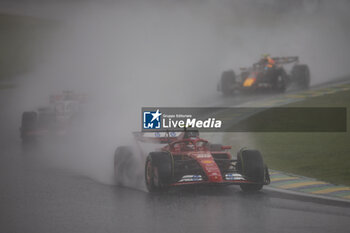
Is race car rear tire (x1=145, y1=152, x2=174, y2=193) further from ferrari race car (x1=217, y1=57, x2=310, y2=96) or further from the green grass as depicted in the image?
ferrari race car (x1=217, y1=57, x2=310, y2=96)

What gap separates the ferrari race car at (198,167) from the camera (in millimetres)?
10586

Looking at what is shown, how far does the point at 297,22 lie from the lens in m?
39.2

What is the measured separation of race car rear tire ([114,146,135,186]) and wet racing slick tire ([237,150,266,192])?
8.13 ft

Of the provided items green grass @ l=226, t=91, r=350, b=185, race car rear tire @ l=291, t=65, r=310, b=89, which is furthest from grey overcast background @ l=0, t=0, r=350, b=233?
race car rear tire @ l=291, t=65, r=310, b=89

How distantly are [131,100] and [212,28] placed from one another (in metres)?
14.6

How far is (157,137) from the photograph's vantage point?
1293 cm

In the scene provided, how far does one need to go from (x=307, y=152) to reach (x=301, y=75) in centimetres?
1279

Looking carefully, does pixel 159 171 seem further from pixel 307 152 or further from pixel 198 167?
pixel 307 152

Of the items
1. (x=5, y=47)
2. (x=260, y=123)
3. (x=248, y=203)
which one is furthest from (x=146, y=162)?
(x=5, y=47)

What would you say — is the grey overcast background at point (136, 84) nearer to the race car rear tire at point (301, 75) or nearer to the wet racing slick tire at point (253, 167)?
the wet racing slick tire at point (253, 167)

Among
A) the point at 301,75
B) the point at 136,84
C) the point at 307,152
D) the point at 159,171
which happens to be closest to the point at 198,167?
the point at 159,171

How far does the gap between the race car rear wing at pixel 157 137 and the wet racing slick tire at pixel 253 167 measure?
221cm

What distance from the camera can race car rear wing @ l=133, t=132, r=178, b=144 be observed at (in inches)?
504

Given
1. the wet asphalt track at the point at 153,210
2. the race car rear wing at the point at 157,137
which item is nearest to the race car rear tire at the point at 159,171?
the wet asphalt track at the point at 153,210
